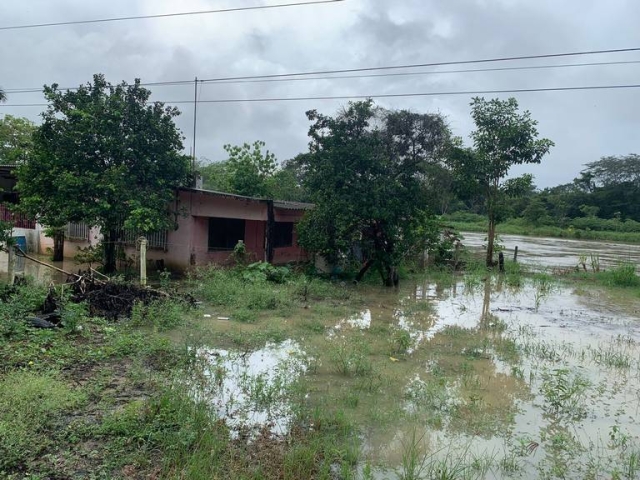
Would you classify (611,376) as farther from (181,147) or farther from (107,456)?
(181,147)

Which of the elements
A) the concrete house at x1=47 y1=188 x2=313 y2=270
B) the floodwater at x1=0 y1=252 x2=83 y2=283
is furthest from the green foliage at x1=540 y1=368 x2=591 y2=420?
the floodwater at x1=0 y1=252 x2=83 y2=283

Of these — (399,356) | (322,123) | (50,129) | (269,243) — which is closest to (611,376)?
(399,356)

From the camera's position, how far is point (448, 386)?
6602mm

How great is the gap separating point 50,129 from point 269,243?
7.33m

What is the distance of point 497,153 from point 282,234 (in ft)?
32.5

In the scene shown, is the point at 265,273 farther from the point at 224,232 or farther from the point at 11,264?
the point at 11,264

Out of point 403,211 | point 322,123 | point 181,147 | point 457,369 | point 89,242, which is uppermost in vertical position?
point 322,123

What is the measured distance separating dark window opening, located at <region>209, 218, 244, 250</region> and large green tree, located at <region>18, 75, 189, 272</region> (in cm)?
235

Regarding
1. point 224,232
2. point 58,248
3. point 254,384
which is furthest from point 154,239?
point 254,384

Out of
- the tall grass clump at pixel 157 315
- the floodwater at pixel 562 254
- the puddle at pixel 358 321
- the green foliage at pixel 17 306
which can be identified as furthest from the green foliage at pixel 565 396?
the floodwater at pixel 562 254

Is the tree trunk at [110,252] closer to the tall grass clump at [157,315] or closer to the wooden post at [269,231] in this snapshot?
the wooden post at [269,231]

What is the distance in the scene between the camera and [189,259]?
1513cm

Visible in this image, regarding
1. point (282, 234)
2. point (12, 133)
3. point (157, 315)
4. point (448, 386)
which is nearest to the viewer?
point (448, 386)

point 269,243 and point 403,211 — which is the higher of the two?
point 403,211
